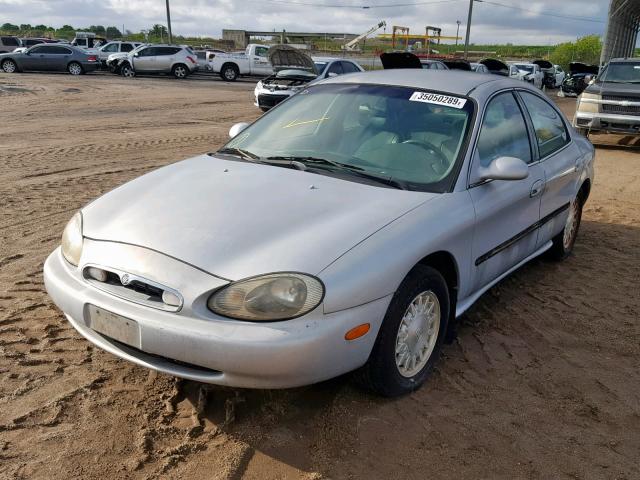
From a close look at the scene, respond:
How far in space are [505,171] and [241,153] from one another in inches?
65.0

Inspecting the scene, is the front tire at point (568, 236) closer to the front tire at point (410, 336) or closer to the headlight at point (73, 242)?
the front tire at point (410, 336)

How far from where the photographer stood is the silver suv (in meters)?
28.2

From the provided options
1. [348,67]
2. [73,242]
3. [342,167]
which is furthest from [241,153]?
[348,67]

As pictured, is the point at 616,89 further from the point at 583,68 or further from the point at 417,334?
the point at 583,68

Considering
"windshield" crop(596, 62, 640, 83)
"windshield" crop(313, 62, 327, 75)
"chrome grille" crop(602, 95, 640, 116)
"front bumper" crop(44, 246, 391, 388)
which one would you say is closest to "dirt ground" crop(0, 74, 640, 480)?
"front bumper" crop(44, 246, 391, 388)

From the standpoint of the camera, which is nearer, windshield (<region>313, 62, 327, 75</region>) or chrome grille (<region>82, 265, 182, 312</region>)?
chrome grille (<region>82, 265, 182, 312</region>)

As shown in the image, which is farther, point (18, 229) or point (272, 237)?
point (18, 229)

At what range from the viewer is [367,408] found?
2.98 metres

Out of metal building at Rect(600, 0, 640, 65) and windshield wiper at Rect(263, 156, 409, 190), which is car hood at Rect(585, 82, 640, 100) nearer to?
windshield wiper at Rect(263, 156, 409, 190)

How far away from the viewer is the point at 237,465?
2570 mm

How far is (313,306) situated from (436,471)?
2.96 ft

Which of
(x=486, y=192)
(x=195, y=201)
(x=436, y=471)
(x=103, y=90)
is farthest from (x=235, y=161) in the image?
(x=103, y=90)

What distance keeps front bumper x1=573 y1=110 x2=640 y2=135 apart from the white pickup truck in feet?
61.8

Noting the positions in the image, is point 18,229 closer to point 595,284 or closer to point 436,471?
point 436,471
